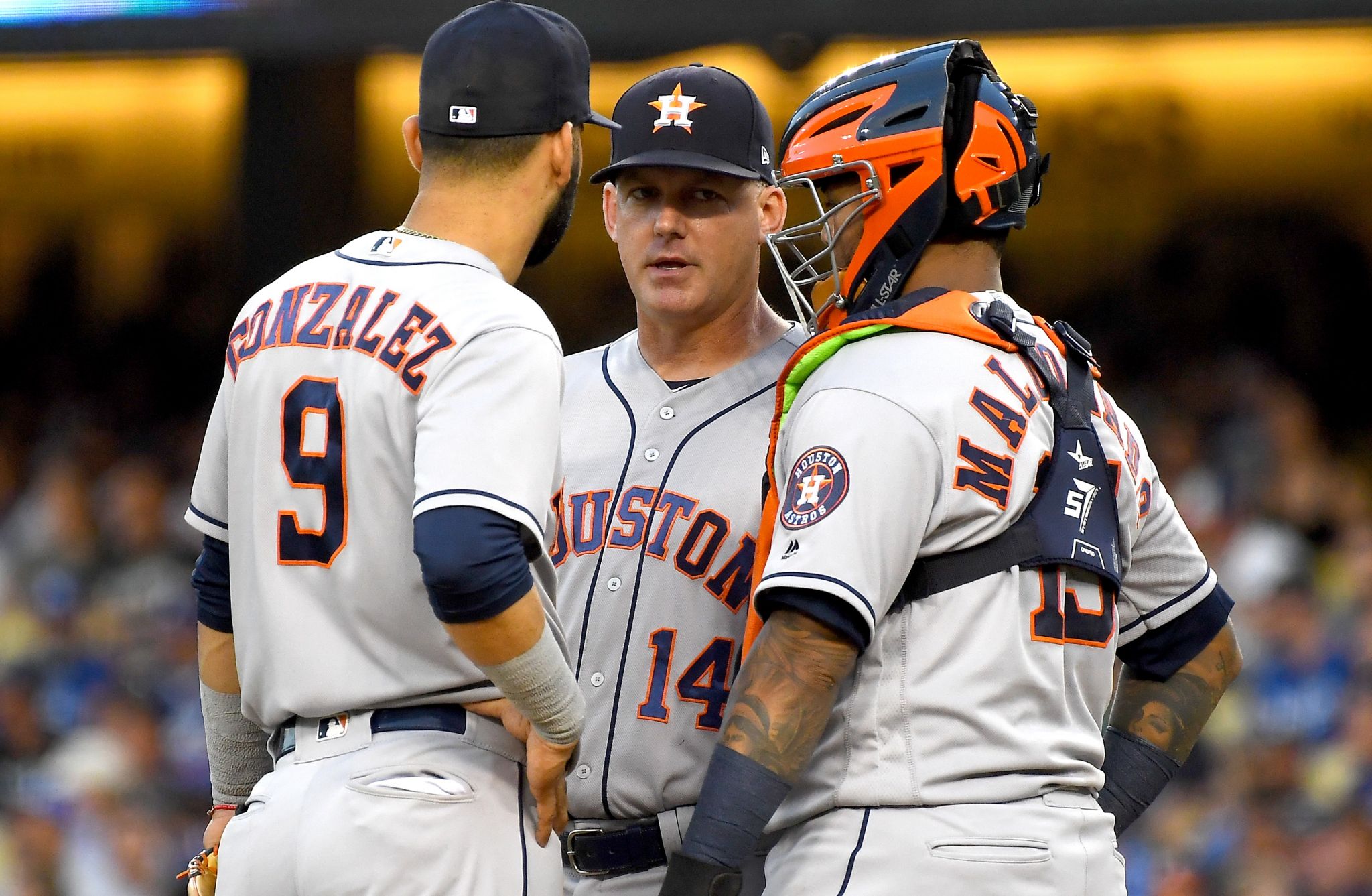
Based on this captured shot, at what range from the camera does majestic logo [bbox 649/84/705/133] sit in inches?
127

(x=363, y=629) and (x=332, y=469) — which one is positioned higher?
(x=332, y=469)

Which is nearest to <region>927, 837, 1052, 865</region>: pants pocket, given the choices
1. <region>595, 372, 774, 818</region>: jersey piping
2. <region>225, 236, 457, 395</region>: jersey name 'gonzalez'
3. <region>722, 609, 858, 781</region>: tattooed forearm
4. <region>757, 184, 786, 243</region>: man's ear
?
<region>722, 609, 858, 781</region>: tattooed forearm

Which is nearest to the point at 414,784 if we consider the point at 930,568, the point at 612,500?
the point at 930,568

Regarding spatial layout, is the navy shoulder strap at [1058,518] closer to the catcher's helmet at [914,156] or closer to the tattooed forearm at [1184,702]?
the catcher's helmet at [914,156]

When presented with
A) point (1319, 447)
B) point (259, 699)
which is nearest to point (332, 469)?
point (259, 699)

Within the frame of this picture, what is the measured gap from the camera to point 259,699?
8.43 ft

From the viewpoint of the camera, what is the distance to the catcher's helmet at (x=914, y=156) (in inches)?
108

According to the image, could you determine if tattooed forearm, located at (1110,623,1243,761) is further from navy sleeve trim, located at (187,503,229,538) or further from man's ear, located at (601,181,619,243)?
navy sleeve trim, located at (187,503,229,538)

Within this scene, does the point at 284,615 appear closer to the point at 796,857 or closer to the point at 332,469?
the point at 332,469

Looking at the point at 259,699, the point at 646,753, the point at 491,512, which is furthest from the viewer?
the point at 646,753

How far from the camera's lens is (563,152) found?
2584 mm

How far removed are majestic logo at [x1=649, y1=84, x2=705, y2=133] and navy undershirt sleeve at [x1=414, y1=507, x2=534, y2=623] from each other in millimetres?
1226

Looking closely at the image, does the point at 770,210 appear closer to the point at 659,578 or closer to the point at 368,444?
the point at 659,578

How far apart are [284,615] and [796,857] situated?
0.86 metres
